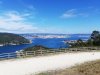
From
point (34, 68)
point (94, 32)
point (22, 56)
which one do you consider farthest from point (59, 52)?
point (94, 32)

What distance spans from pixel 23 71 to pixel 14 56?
11.5m

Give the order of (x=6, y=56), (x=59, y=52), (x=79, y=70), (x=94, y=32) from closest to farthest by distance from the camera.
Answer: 1. (x=79, y=70)
2. (x=6, y=56)
3. (x=59, y=52)
4. (x=94, y=32)

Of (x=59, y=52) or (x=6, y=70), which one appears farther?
(x=59, y=52)

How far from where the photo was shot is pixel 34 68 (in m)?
28.4

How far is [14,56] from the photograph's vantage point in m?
37.3

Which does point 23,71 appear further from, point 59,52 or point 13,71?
point 59,52

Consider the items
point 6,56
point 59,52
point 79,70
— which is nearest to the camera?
point 79,70

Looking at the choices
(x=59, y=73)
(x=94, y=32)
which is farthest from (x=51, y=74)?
(x=94, y=32)

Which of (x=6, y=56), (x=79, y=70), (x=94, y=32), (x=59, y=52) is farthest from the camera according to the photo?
(x=94, y=32)

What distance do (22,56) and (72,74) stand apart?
13.8 metres

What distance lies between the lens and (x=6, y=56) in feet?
122

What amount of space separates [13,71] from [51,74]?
3.73 metres

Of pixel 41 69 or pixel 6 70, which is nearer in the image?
pixel 6 70

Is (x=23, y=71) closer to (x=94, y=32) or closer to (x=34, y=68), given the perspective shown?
(x=34, y=68)
